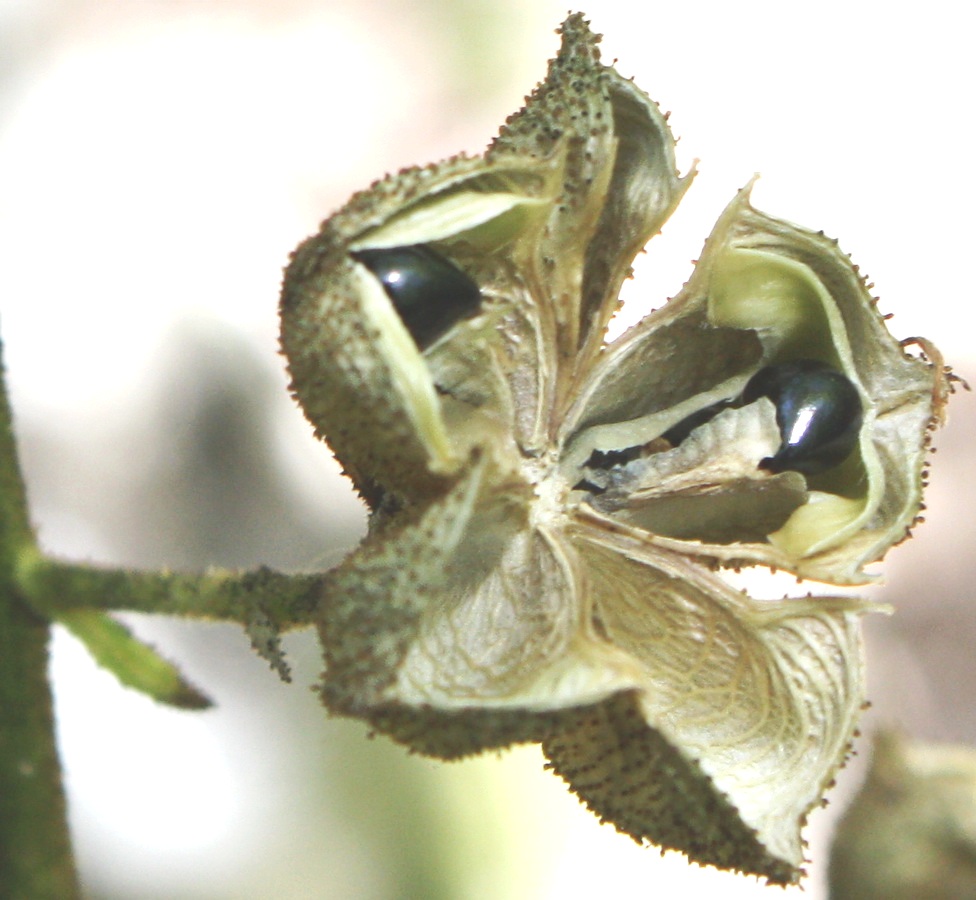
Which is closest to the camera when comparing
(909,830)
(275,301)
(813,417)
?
(813,417)

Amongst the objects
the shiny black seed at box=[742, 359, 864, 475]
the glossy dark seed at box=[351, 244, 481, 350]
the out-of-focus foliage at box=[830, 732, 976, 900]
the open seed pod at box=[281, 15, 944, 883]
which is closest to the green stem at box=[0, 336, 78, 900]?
the open seed pod at box=[281, 15, 944, 883]

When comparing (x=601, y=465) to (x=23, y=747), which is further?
(x=601, y=465)

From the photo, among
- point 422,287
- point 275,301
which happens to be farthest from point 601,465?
point 275,301

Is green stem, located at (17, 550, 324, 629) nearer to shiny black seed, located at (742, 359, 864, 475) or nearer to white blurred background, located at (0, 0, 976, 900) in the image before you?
shiny black seed, located at (742, 359, 864, 475)

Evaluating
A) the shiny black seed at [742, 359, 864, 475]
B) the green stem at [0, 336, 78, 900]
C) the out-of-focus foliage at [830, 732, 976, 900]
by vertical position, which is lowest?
the out-of-focus foliage at [830, 732, 976, 900]

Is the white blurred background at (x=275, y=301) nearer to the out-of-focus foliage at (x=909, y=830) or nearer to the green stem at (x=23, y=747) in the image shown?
the out-of-focus foliage at (x=909, y=830)

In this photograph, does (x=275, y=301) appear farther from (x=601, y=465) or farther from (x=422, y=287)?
(x=422, y=287)

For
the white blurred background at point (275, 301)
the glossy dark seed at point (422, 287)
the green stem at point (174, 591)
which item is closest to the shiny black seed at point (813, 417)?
the glossy dark seed at point (422, 287)
